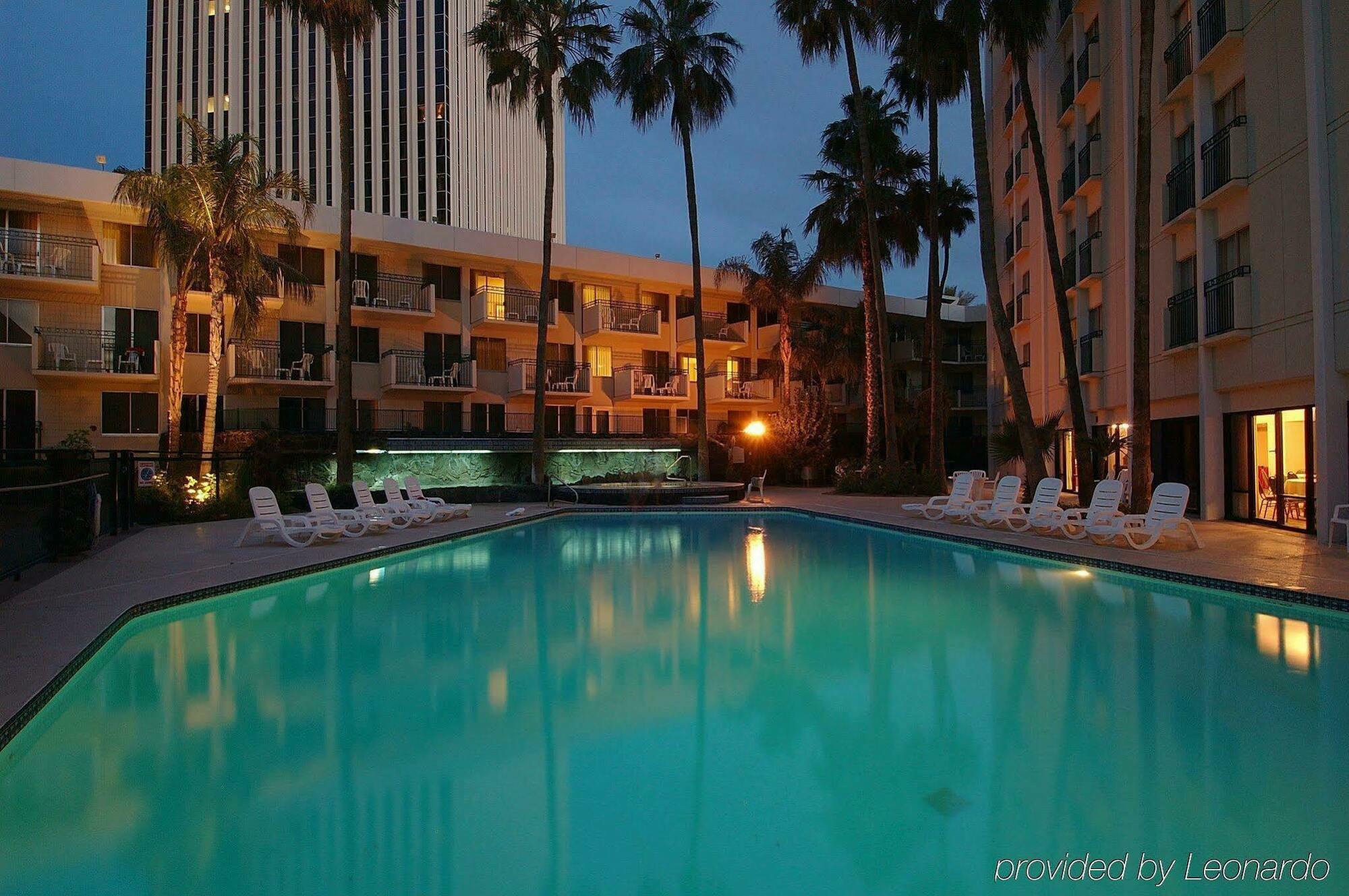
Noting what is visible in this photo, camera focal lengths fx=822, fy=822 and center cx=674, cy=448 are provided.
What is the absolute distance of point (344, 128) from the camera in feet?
67.6

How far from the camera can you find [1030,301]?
28.4 m

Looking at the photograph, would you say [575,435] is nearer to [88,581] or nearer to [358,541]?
[358,541]

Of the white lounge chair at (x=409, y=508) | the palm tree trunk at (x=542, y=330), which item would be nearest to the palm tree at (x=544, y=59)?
the palm tree trunk at (x=542, y=330)

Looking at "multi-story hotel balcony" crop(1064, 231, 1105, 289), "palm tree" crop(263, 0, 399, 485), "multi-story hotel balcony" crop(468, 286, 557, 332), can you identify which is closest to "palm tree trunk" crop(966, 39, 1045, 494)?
"multi-story hotel balcony" crop(1064, 231, 1105, 289)

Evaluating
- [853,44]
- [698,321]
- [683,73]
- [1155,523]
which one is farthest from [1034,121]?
[683,73]

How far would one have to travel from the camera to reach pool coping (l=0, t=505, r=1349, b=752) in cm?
600

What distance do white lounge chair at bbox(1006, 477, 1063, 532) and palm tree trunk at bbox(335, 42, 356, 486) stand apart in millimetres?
15469

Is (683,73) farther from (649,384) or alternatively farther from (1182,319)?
(1182,319)

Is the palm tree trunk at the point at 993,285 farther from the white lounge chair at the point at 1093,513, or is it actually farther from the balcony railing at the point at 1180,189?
the balcony railing at the point at 1180,189

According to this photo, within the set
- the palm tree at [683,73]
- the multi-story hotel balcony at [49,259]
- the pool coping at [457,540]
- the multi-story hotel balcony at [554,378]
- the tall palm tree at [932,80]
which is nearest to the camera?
the pool coping at [457,540]

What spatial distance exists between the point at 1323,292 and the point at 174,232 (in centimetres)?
2279

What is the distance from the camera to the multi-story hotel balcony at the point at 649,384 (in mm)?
31734

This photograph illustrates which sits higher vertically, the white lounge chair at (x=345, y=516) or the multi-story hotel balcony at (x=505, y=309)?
the multi-story hotel balcony at (x=505, y=309)

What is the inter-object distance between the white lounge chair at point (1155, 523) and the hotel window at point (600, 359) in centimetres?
2191
